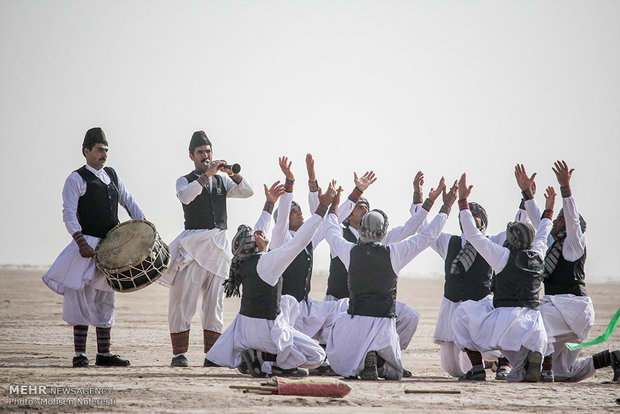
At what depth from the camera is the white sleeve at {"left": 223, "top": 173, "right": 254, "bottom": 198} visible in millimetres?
9916

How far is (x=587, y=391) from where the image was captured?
7.80m

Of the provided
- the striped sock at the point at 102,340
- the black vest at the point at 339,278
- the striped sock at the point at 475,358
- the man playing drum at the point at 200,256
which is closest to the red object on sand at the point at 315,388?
the striped sock at the point at 475,358

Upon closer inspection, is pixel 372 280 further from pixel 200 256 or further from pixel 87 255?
pixel 87 255

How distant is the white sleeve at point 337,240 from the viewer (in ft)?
28.3

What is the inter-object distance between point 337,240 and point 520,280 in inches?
75.3

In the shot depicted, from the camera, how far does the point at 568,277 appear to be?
9312 mm

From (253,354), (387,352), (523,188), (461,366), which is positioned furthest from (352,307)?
(523,188)

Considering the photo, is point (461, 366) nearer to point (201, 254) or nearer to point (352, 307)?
point (352, 307)

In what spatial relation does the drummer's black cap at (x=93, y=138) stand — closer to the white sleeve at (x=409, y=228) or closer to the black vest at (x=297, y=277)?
the black vest at (x=297, y=277)

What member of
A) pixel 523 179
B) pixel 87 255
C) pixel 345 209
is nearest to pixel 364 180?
pixel 345 209

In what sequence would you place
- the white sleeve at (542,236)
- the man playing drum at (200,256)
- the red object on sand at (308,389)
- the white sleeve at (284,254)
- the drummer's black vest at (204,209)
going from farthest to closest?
1. the drummer's black vest at (204,209)
2. the man playing drum at (200,256)
3. the white sleeve at (542,236)
4. the white sleeve at (284,254)
5. the red object on sand at (308,389)

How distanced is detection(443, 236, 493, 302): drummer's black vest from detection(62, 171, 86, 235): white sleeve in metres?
4.16

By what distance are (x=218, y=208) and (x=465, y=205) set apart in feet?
9.26

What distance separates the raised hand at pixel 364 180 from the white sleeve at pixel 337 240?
551 millimetres
